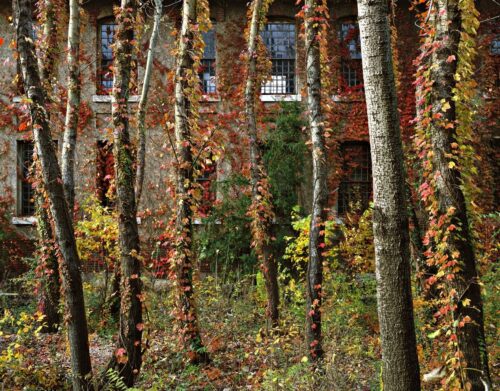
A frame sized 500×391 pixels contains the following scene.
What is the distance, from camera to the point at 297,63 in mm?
16500

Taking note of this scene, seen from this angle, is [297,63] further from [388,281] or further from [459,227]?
[388,281]

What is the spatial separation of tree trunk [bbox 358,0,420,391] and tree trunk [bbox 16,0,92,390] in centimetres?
360

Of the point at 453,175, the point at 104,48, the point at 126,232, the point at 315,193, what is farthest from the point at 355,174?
the point at 126,232

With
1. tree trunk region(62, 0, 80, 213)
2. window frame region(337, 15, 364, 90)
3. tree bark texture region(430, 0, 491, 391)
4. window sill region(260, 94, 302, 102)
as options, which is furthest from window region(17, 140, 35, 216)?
tree bark texture region(430, 0, 491, 391)

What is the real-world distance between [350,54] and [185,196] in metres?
10.9

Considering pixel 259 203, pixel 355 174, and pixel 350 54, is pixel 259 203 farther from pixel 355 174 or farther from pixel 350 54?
pixel 350 54

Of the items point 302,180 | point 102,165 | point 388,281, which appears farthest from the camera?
point 102,165

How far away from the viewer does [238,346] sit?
9281 millimetres

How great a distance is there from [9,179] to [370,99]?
14.5 metres

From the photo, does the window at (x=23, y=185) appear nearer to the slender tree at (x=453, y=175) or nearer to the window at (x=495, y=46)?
the slender tree at (x=453, y=175)

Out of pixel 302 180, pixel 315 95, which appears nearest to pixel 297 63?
pixel 302 180

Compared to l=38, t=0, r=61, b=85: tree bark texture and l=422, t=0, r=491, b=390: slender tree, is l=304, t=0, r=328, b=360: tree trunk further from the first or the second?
l=38, t=0, r=61, b=85: tree bark texture

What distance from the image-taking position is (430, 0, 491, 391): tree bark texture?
5.59m

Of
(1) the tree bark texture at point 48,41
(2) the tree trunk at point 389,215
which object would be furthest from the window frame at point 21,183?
(2) the tree trunk at point 389,215
